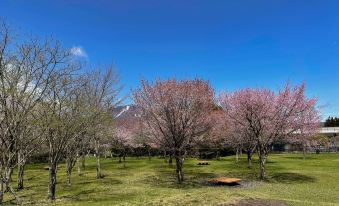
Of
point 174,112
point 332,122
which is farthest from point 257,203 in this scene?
point 332,122

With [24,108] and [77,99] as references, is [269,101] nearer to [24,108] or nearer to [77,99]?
[77,99]

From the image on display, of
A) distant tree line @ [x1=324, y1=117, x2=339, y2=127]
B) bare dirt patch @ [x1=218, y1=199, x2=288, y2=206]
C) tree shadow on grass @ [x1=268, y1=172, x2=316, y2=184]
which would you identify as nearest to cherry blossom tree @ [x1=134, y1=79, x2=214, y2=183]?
tree shadow on grass @ [x1=268, y1=172, x2=316, y2=184]

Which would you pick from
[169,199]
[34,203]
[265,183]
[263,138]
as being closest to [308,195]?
[265,183]

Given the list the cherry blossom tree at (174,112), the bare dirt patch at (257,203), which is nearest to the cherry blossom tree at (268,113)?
the cherry blossom tree at (174,112)

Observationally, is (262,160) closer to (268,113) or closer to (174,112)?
(268,113)

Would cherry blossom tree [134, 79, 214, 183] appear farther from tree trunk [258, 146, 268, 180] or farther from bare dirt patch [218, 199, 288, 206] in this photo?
bare dirt patch [218, 199, 288, 206]

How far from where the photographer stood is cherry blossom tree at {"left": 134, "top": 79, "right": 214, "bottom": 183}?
22.6 metres

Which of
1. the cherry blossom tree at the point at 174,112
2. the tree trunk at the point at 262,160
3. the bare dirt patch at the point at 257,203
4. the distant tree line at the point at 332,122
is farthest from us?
the distant tree line at the point at 332,122

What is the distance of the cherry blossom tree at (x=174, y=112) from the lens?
2256 centimetres

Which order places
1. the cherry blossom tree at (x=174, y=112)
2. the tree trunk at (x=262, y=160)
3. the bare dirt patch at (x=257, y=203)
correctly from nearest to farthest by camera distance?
the bare dirt patch at (x=257, y=203) < the cherry blossom tree at (x=174, y=112) < the tree trunk at (x=262, y=160)

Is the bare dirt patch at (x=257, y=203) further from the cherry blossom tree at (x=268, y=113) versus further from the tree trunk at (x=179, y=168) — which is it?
the cherry blossom tree at (x=268, y=113)

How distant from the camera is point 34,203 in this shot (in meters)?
15.5

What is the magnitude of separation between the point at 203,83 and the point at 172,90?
394 centimetres

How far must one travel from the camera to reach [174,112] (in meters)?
22.3
